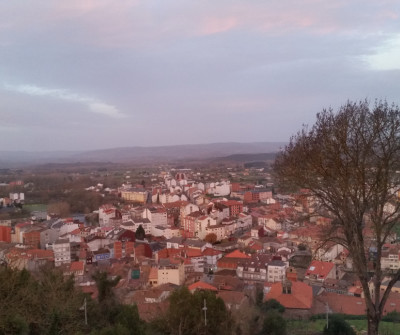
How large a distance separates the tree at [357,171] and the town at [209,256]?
1.05 feet

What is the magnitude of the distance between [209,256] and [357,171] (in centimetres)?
1091

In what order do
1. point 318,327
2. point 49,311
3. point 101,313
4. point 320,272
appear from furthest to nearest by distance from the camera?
point 320,272
point 318,327
point 101,313
point 49,311

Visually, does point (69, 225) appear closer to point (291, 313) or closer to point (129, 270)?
point (129, 270)

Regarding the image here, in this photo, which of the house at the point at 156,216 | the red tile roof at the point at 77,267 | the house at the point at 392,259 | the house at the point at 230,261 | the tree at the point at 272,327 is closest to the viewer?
the tree at the point at 272,327

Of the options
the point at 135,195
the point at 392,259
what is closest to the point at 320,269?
the point at 392,259

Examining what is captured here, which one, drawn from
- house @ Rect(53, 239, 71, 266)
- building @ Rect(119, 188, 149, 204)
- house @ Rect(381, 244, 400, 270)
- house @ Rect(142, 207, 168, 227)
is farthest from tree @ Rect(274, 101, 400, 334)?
building @ Rect(119, 188, 149, 204)

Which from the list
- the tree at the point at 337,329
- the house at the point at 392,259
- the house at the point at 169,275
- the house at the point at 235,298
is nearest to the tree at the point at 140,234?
the house at the point at 169,275

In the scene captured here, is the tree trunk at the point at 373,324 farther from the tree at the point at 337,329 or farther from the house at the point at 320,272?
the house at the point at 320,272

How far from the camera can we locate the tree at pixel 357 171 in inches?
138

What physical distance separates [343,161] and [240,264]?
9.58 meters

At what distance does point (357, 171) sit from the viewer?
353 centimetres

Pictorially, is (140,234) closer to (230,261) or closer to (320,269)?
(230,261)

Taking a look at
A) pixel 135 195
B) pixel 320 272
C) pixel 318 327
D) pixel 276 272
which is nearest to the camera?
pixel 318 327

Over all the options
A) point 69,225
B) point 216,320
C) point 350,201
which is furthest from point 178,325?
point 69,225
